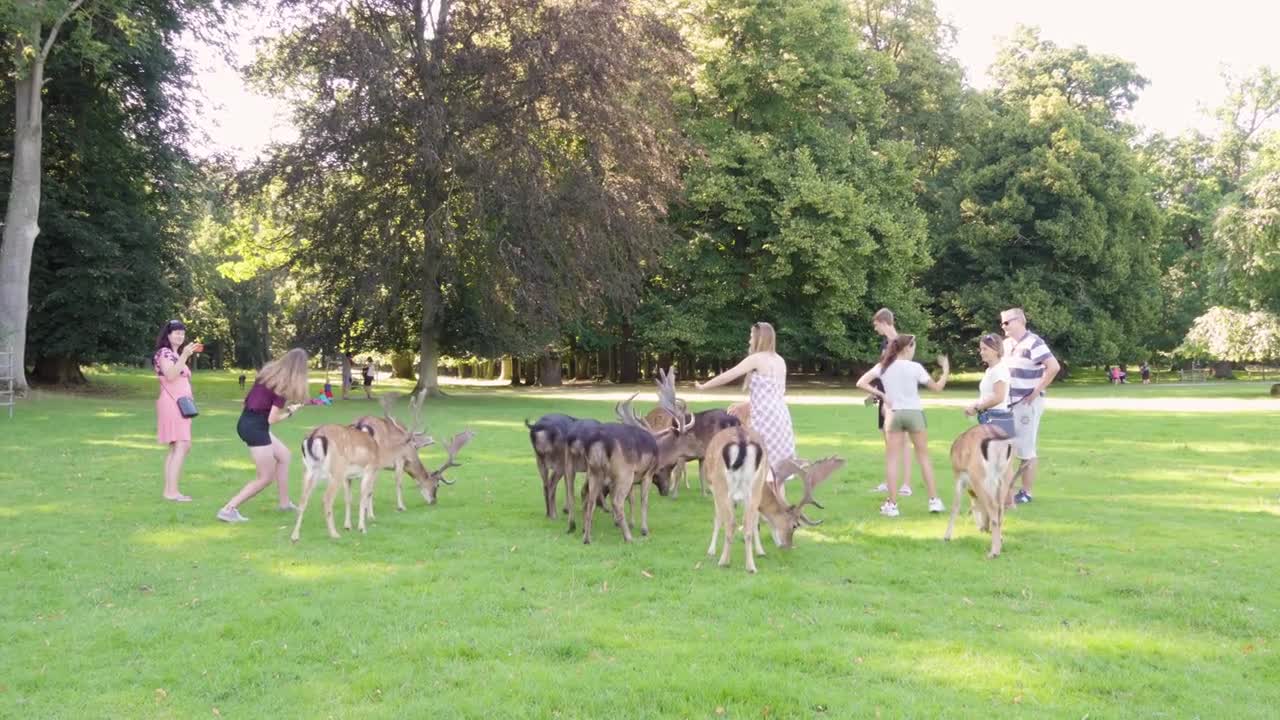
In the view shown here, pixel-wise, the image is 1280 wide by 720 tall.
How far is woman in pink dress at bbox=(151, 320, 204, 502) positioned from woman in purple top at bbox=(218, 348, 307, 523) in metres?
1.27

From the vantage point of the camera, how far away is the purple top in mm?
10750

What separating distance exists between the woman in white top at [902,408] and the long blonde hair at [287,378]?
244 inches

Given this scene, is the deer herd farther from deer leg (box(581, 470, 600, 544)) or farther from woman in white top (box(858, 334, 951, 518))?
woman in white top (box(858, 334, 951, 518))

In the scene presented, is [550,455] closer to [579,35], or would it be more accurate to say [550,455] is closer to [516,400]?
[579,35]

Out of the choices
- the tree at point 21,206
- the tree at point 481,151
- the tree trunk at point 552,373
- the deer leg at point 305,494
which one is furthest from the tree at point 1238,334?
the tree at point 21,206

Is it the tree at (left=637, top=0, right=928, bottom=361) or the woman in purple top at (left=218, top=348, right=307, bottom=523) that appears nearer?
the woman in purple top at (left=218, top=348, right=307, bottom=523)

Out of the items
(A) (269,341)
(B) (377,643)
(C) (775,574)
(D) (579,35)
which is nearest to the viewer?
(B) (377,643)

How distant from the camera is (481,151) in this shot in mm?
30484

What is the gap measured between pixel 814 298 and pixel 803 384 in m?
5.55

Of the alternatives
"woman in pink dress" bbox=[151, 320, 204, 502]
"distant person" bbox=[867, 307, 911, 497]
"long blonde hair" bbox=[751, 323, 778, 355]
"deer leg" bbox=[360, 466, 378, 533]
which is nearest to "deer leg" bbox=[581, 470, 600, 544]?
"long blonde hair" bbox=[751, 323, 778, 355]

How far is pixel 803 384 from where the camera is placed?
157ft

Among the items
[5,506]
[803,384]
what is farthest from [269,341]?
[5,506]

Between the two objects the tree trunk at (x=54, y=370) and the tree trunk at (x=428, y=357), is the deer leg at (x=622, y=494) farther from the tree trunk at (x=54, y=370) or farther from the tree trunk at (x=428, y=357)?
the tree trunk at (x=54, y=370)

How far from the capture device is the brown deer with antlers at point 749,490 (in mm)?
8438
